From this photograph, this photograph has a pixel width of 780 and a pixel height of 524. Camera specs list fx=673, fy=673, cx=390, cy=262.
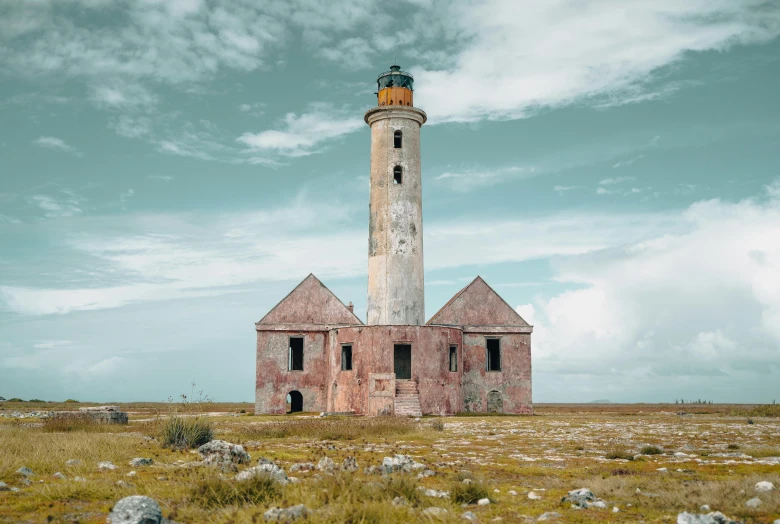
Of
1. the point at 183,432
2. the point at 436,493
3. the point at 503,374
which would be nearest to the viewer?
the point at 436,493

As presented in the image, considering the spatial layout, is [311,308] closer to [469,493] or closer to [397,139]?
[397,139]

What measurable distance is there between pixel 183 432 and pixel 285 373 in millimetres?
23445

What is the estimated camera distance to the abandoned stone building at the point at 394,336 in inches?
1231

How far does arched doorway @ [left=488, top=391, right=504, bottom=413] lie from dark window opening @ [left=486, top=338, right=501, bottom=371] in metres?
1.48

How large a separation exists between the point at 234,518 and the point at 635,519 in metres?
3.76

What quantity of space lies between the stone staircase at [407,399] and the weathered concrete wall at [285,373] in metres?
6.95

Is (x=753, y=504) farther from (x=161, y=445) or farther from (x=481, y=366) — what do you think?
(x=481, y=366)

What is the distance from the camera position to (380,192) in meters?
34.3

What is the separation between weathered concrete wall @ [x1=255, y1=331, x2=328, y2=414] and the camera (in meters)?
36.1

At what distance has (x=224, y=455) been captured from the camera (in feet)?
33.3

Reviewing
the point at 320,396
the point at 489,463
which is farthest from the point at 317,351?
the point at 489,463

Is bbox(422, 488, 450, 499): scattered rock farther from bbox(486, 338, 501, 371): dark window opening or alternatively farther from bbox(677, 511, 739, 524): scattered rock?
bbox(486, 338, 501, 371): dark window opening

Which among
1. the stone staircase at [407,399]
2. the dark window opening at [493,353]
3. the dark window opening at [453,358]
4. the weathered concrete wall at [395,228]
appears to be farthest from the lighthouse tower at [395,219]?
the dark window opening at [493,353]

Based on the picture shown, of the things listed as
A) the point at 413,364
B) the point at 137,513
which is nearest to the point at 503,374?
the point at 413,364
